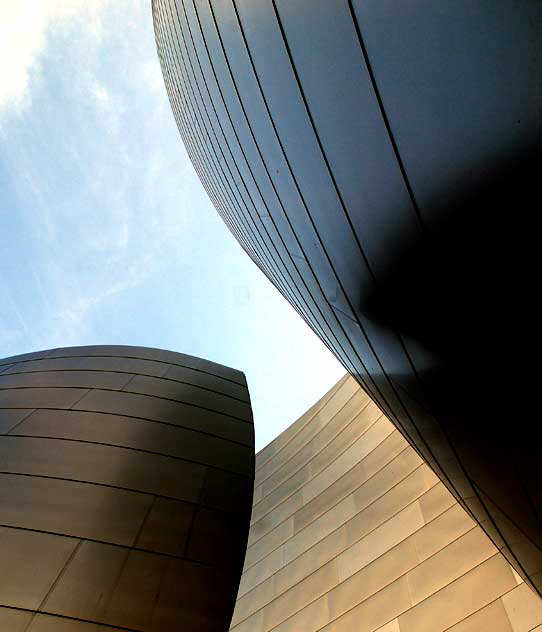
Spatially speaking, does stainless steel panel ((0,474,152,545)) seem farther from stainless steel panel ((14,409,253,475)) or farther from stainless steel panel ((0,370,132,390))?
stainless steel panel ((0,370,132,390))

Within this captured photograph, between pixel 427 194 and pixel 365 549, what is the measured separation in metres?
8.49

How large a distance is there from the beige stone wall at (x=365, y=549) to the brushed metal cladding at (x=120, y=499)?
3.11 metres

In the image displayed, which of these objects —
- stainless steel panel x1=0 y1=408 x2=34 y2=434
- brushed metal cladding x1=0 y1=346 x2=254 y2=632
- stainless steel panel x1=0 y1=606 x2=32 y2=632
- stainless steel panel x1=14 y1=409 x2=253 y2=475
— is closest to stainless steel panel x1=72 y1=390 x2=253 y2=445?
brushed metal cladding x1=0 y1=346 x2=254 y2=632

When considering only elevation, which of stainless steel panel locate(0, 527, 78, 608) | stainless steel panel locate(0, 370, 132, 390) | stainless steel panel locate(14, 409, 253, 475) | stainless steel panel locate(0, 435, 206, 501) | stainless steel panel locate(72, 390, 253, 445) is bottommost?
stainless steel panel locate(0, 527, 78, 608)

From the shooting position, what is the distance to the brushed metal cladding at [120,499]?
219 inches

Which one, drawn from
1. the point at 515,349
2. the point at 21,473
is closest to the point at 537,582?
the point at 515,349

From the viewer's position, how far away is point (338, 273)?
14.9ft

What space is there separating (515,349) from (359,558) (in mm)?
7738

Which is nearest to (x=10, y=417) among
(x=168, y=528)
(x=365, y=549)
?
(x=168, y=528)

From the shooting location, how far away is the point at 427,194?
9.00ft

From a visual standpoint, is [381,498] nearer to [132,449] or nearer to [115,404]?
[132,449]

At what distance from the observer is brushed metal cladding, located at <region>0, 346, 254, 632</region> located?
5.57 m

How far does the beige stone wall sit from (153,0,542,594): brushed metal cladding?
5.42 feet

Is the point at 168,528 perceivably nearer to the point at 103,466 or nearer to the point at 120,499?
the point at 120,499
